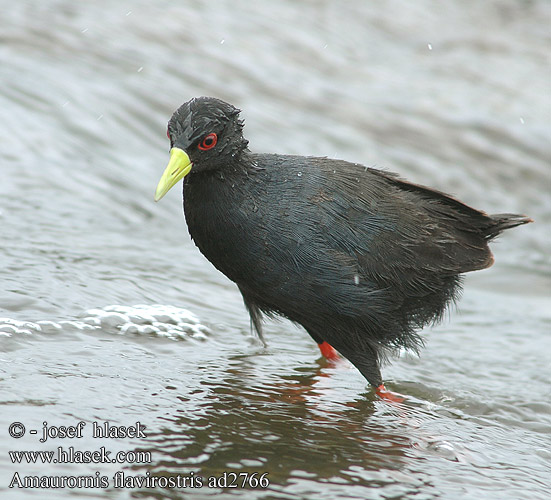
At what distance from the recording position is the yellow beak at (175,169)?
4879mm

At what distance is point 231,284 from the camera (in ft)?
25.0

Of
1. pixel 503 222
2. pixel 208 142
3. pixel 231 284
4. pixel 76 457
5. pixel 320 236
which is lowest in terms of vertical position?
pixel 76 457

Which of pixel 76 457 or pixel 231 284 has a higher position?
pixel 231 284

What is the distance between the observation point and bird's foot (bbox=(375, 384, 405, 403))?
5567 millimetres

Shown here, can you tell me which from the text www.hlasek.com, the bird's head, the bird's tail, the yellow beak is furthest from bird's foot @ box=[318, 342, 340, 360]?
the text www.hlasek.com

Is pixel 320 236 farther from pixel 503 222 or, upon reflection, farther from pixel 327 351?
pixel 503 222

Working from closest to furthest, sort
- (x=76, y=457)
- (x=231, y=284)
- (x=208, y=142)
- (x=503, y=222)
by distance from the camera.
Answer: (x=76, y=457) < (x=208, y=142) < (x=503, y=222) < (x=231, y=284)

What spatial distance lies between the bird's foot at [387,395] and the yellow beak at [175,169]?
1.91 metres

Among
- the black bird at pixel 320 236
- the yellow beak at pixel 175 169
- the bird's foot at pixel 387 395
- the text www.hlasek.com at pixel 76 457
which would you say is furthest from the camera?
the bird's foot at pixel 387 395

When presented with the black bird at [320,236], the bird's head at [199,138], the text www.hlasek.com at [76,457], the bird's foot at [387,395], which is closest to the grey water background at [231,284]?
the text www.hlasek.com at [76,457]

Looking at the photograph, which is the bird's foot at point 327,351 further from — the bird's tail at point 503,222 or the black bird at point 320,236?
the bird's tail at point 503,222

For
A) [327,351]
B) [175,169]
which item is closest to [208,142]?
[175,169]

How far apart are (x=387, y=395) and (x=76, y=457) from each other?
92.3 inches

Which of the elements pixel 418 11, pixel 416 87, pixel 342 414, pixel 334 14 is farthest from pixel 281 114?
pixel 342 414
